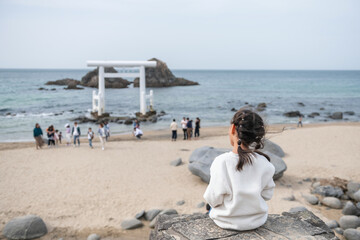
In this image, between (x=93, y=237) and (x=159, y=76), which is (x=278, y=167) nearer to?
(x=93, y=237)

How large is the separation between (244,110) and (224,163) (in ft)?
1.61

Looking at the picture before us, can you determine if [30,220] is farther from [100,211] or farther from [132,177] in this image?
[132,177]

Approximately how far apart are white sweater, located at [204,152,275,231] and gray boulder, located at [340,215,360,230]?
563cm

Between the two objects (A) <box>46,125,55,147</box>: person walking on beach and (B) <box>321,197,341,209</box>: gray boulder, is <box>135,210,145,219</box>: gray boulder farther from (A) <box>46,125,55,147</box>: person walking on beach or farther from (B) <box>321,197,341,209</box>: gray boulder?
(A) <box>46,125,55,147</box>: person walking on beach

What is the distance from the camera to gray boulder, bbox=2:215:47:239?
7129 millimetres

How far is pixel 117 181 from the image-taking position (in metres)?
10.6

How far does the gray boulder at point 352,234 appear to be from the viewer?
22.2 feet

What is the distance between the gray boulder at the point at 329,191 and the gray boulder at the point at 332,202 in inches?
15.8

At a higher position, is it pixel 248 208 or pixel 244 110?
pixel 244 110

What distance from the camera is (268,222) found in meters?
3.25

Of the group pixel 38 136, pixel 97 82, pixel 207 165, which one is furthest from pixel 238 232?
pixel 97 82

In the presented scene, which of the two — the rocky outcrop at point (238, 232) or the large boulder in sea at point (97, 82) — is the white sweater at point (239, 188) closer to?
the rocky outcrop at point (238, 232)

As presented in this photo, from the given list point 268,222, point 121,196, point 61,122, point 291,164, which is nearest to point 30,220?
point 121,196

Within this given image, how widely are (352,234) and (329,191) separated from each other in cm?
261
